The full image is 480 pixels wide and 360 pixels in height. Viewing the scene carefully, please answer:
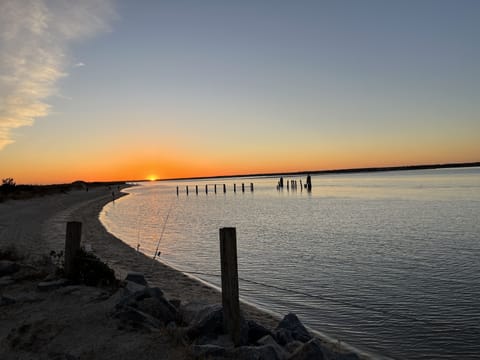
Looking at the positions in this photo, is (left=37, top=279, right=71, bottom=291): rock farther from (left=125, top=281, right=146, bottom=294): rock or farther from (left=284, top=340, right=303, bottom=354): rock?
(left=284, top=340, right=303, bottom=354): rock

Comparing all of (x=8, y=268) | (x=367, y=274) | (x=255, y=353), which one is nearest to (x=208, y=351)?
(x=255, y=353)

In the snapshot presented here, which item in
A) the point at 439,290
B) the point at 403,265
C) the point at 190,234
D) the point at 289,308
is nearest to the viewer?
the point at 289,308

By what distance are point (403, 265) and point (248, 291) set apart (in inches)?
253

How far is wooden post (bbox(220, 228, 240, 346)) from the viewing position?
621cm

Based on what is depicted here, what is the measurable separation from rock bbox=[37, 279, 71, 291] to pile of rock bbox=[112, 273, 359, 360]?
192 cm

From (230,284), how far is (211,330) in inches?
30.4

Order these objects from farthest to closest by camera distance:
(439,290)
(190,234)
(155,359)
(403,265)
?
(190,234), (403,265), (439,290), (155,359)

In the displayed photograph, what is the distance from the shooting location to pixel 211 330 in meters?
6.27

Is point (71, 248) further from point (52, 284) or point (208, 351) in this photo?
point (208, 351)

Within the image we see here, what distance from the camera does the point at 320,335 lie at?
856cm

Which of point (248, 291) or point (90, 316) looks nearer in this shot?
point (90, 316)

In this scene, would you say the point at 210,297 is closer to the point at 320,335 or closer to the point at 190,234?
the point at 320,335

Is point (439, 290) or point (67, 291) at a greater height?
point (67, 291)

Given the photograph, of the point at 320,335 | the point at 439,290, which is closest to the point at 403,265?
the point at 439,290
